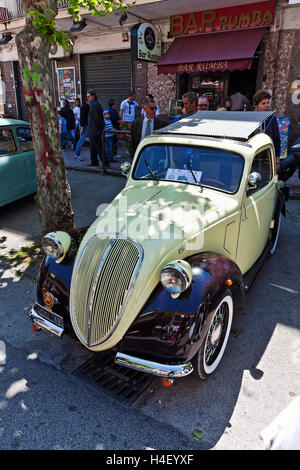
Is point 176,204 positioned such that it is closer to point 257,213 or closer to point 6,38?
point 257,213

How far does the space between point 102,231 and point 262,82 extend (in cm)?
978

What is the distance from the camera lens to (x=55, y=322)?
306 centimetres

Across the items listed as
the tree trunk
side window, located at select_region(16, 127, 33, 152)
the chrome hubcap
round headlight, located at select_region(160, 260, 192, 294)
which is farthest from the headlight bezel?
side window, located at select_region(16, 127, 33, 152)

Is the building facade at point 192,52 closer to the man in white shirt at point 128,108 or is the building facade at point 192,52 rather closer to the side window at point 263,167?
the man in white shirt at point 128,108

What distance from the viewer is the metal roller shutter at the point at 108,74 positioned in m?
13.8

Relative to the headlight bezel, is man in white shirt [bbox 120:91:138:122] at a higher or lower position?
higher

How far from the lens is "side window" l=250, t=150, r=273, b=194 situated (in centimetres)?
393

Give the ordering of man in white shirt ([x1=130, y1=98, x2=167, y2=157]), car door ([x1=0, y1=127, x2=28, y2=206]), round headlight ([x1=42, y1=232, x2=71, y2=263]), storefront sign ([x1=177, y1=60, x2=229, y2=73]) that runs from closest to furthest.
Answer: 1. round headlight ([x1=42, y1=232, x2=71, y2=263])
2. man in white shirt ([x1=130, y1=98, x2=167, y2=157])
3. car door ([x1=0, y1=127, x2=28, y2=206])
4. storefront sign ([x1=177, y1=60, x2=229, y2=73])

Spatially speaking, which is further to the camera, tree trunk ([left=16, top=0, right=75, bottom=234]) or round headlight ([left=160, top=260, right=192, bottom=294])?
tree trunk ([left=16, top=0, right=75, bottom=234])

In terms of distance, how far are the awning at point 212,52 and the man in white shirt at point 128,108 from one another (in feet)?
4.30

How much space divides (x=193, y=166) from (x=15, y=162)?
172 inches

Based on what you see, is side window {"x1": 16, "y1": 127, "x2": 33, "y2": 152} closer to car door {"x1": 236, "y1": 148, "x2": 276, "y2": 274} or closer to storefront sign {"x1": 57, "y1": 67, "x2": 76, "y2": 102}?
car door {"x1": 236, "y1": 148, "x2": 276, "y2": 274}

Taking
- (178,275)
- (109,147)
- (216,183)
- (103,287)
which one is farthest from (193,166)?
(109,147)

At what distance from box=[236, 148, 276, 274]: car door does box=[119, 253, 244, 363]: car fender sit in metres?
1.12
